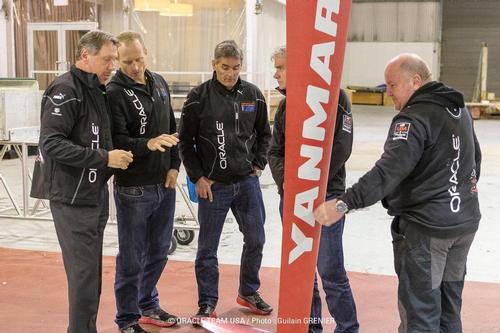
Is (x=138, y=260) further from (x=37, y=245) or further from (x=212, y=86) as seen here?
(x=37, y=245)

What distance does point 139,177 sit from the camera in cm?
336

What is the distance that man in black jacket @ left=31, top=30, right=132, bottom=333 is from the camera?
9.16ft

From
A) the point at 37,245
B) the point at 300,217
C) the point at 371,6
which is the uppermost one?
the point at 371,6

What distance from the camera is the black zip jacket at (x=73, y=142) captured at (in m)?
2.76

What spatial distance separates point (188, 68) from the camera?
14.1 m

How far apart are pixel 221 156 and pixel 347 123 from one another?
869 millimetres

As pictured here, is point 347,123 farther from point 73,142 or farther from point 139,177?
point 73,142

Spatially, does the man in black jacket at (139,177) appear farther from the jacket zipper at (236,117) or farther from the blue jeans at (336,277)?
the blue jeans at (336,277)

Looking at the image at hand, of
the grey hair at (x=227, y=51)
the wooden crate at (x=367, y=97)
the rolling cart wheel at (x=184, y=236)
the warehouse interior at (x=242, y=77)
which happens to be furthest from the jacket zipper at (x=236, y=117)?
the wooden crate at (x=367, y=97)

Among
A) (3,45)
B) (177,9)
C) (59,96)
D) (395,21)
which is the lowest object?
(59,96)

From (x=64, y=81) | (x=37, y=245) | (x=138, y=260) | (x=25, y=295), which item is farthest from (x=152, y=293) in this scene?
(x=37, y=245)

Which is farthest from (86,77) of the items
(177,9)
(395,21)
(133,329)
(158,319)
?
(395,21)

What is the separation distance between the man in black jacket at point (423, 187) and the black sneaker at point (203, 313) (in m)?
1.37

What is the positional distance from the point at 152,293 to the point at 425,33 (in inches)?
840
